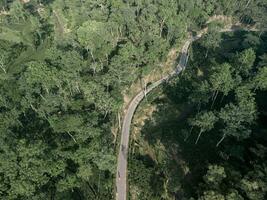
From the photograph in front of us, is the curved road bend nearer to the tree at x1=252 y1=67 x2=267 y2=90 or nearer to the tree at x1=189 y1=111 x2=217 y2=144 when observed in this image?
the tree at x1=189 y1=111 x2=217 y2=144

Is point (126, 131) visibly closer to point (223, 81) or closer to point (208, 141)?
point (208, 141)

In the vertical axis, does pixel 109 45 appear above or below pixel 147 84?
above

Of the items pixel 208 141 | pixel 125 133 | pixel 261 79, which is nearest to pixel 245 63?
pixel 261 79

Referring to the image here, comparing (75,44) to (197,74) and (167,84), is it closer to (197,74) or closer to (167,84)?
(167,84)

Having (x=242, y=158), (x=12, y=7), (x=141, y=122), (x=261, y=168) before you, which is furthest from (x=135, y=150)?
(x=12, y=7)

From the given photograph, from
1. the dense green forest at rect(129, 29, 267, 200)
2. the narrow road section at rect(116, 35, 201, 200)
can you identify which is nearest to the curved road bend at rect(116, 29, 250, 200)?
the narrow road section at rect(116, 35, 201, 200)

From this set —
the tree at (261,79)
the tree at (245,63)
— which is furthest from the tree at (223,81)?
the tree at (245,63)
